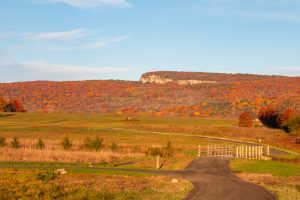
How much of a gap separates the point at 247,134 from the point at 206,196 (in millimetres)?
72516

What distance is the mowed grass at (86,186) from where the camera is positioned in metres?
20.5

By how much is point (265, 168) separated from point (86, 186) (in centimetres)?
1800

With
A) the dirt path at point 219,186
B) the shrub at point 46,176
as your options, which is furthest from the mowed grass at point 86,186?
the dirt path at point 219,186

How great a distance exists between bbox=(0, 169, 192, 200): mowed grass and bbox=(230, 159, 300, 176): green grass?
953 cm

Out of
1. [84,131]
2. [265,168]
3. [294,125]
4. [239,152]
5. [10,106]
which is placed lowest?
[84,131]

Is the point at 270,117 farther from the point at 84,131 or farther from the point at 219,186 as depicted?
the point at 219,186

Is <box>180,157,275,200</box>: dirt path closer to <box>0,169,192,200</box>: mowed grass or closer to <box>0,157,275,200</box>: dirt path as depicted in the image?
<box>0,157,275,200</box>: dirt path

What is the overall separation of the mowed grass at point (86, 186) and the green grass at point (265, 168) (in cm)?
953

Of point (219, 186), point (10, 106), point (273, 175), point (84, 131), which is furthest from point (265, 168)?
point (10, 106)

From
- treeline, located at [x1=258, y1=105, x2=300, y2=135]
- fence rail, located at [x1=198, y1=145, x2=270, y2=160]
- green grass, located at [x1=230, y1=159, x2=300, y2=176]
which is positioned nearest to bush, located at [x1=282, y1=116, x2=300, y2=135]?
treeline, located at [x1=258, y1=105, x2=300, y2=135]

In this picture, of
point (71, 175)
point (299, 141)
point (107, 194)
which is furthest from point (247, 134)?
point (107, 194)

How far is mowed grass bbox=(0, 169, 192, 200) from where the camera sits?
2047cm

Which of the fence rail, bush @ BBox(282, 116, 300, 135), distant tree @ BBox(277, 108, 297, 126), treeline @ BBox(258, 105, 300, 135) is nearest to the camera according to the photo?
the fence rail

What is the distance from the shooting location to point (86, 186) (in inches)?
932
